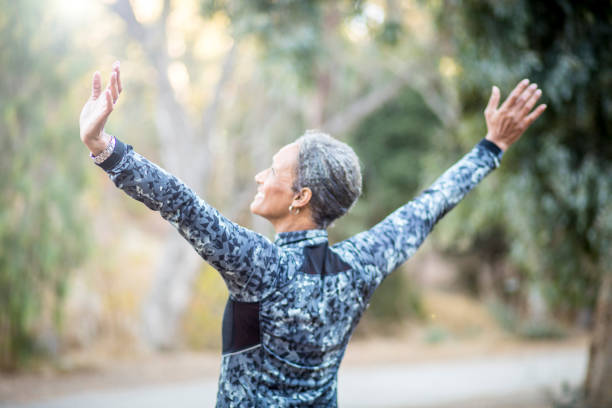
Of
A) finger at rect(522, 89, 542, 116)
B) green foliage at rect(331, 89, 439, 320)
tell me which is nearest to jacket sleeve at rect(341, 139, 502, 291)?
finger at rect(522, 89, 542, 116)

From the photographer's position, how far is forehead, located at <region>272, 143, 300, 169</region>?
5.66ft

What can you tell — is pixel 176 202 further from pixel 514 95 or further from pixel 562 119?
pixel 562 119

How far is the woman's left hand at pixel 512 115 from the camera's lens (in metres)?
2.08

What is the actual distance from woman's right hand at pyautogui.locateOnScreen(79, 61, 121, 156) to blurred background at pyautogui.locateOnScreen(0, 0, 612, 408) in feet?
3.53

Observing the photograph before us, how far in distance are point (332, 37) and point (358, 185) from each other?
363 inches

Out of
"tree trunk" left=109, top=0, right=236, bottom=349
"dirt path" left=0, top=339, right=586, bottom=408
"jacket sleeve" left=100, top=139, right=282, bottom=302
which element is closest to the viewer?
"jacket sleeve" left=100, top=139, right=282, bottom=302

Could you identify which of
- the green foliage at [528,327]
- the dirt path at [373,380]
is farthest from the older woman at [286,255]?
the green foliage at [528,327]

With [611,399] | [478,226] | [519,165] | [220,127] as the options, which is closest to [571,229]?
[519,165]

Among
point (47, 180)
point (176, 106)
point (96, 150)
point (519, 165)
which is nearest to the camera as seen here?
point (96, 150)

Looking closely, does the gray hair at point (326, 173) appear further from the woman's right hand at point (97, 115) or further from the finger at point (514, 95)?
the finger at point (514, 95)

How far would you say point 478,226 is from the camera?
8.16 meters

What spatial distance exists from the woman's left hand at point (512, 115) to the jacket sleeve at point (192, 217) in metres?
1.17

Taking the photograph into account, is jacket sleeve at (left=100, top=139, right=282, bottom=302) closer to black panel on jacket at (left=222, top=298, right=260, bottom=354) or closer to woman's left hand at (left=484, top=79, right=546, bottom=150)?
black panel on jacket at (left=222, top=298, right=260, bottom=354)

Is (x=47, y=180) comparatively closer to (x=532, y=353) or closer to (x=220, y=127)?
(x=220, y=127)
